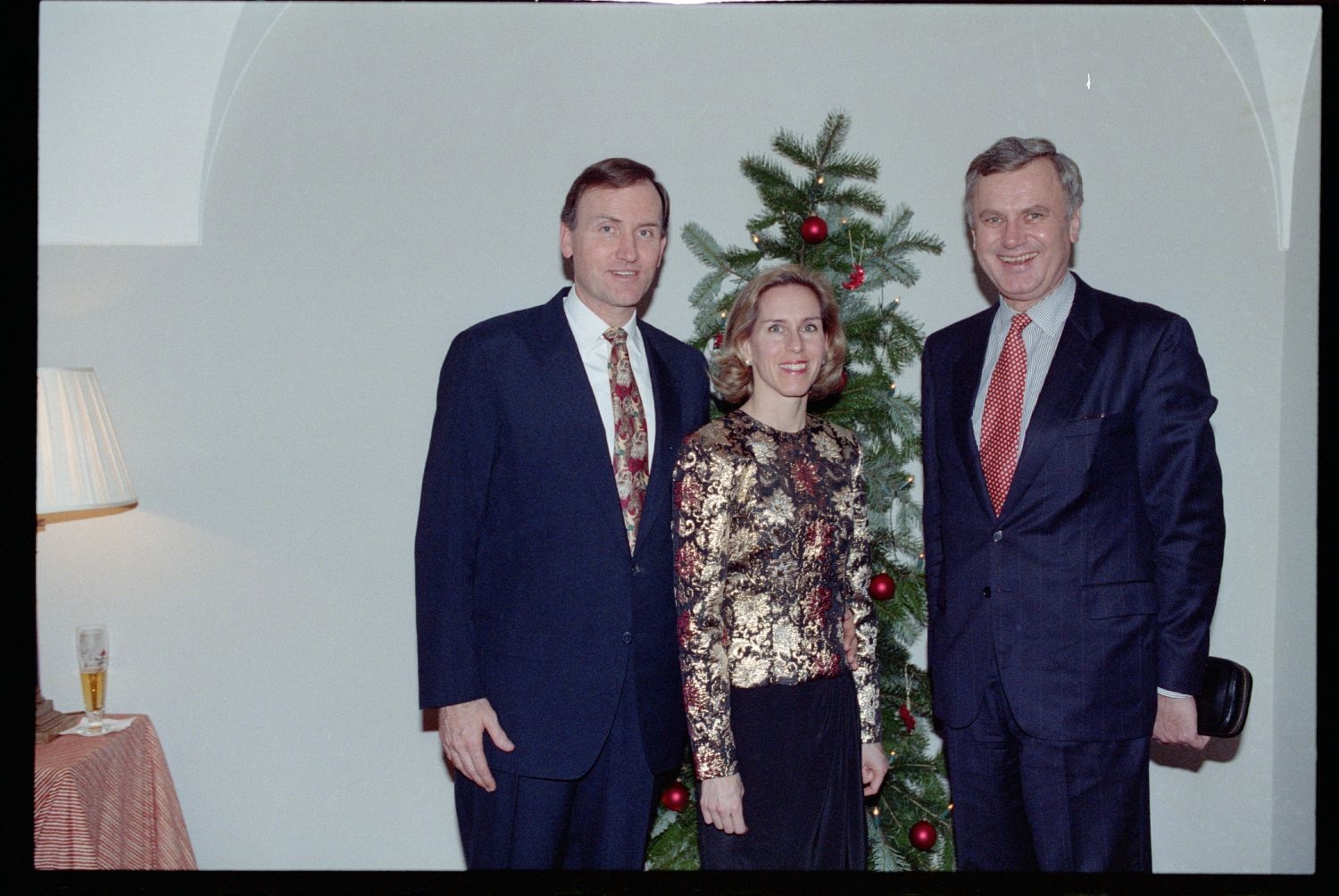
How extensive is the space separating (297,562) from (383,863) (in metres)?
0.95

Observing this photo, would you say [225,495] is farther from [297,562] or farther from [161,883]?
[161,883]

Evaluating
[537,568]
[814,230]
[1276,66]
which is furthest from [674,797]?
[1276,66]

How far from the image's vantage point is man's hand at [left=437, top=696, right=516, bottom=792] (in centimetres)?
224

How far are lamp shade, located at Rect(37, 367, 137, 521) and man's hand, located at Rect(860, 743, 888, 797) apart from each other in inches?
78.3

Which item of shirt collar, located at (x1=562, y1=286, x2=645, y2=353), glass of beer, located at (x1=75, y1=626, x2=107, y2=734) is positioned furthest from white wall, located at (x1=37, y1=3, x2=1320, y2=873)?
shirt collar, located at (x1=562, y1=286, x2=645, y2=353)

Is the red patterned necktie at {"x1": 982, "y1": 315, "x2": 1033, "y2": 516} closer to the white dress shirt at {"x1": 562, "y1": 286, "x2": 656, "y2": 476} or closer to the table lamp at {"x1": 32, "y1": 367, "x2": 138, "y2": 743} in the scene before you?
the white dress shirt at {"x1": 562, "y1": 286, "x2": 656, "y2": 476}

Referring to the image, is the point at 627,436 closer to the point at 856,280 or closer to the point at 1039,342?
the point at 856,280

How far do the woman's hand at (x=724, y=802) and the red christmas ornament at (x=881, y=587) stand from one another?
0.69 meters

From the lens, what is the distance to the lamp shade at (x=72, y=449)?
8.27 feet

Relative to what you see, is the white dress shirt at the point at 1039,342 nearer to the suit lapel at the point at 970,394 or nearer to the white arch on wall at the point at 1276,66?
the suit lapel at the point at 970,394

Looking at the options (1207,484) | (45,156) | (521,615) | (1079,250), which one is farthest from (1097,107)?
(45,156)

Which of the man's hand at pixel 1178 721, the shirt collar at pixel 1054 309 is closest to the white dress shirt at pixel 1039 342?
the shirt collar at pixel 1054 309

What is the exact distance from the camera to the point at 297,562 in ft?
9.75

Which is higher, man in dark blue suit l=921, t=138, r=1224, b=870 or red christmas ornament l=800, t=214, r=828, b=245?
red christmas ornament l=800, t=214, r=828, b=245
